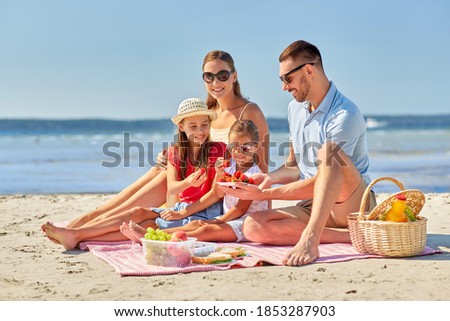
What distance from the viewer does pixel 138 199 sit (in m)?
6.40

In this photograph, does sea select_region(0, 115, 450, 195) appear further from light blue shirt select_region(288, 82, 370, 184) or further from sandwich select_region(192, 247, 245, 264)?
sandwich select_region(192, 247, 245, 264)

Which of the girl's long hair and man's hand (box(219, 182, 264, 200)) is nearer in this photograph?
man's hand (box(219, 182, 264, 200))

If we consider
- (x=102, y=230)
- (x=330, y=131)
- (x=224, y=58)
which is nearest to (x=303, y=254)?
(x=330, y=131)

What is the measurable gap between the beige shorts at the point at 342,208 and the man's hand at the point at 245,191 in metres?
0.34

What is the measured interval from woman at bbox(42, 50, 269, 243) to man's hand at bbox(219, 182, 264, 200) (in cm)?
83

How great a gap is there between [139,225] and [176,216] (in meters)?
0.33

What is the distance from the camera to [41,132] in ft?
112

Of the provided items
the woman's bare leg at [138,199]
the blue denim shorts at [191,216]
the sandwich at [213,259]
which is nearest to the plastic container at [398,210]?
the sandwich at [213,259]

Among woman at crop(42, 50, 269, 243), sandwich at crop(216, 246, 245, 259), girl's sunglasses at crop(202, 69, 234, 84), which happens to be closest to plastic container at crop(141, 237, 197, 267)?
sandwich at crop(216, 246, 245, 259)

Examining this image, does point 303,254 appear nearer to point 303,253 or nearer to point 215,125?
point 303,253

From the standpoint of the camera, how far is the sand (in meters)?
4.32
